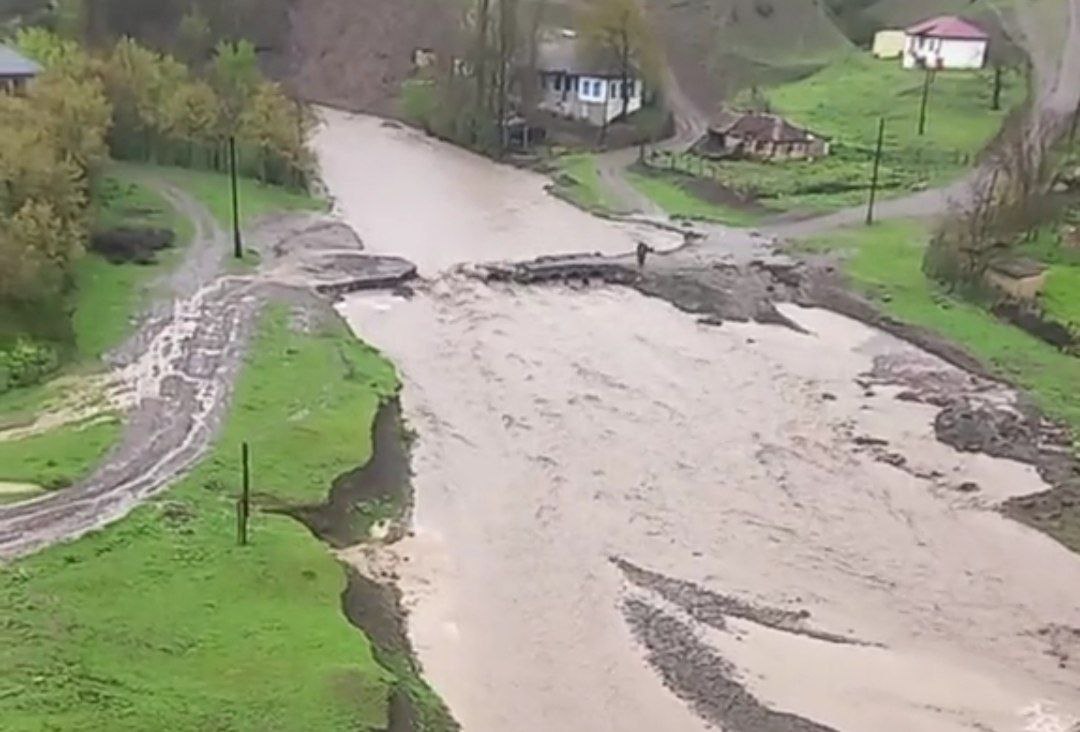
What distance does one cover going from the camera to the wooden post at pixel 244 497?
26000 millimetres

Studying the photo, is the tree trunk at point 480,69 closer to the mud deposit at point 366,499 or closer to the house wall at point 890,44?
the house wall at point 890,44

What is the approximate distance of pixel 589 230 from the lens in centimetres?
5359

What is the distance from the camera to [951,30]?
74.9 metres

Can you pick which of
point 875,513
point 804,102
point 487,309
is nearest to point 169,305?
point 487,309

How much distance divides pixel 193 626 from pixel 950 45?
61.7 meters

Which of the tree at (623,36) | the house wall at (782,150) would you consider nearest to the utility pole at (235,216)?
the tree at (623,36)

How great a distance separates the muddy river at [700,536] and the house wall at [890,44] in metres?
41.7

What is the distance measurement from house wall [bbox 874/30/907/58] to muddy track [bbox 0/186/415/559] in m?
41.1

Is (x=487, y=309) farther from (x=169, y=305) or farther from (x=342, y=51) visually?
(x=342, y=51)

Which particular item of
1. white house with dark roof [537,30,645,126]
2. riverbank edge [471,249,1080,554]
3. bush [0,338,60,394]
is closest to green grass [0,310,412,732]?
bush [0,338,60,394]

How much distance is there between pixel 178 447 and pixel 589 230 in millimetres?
26086

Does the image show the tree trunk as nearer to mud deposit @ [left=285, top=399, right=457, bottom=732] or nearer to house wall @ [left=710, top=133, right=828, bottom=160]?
house wall @ [left=710, top=133, right=828, bottom=160]

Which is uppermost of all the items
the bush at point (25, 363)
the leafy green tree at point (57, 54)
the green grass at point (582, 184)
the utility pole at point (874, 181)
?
the leafy green tree at point (57, 54)

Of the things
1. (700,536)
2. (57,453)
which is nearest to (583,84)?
(700,536)
